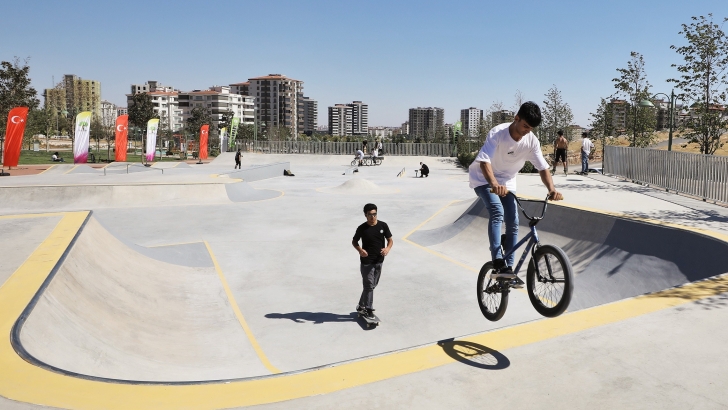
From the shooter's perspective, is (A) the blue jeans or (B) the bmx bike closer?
(B) the bmx bike

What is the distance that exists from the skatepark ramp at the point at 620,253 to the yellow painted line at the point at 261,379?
11.3ft

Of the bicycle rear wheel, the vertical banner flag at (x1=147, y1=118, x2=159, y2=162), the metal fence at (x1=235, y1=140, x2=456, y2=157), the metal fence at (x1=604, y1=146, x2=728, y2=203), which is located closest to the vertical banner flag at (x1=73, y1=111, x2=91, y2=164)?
the vertical banner flag at (x1=147, y1=118, x2=159, y2=162)

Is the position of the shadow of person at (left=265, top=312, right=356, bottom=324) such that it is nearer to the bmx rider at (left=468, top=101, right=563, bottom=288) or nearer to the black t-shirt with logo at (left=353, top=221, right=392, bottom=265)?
the black t-shirt with logo at (left=353, top=221, right=392, bottom=265)

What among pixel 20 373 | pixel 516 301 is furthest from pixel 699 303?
pixel 20 373

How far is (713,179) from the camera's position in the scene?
15078 millimetres

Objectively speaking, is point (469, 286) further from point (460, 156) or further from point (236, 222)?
point (460, 156)

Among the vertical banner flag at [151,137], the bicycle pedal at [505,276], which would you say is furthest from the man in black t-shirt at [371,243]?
the vertical banner flag at [151,137]

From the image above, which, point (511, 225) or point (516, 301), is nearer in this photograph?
point (511, 225)

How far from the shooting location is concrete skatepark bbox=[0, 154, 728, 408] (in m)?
3.74

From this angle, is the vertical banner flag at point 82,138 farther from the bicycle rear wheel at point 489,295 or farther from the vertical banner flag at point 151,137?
the bicycle rear wheel at point 489,295

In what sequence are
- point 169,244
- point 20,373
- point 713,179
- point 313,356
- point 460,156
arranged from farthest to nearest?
1. point 460,156
2. point 713,179
3. point 169,244
4. point 313,356
5. point 20,373

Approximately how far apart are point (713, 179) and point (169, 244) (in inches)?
602

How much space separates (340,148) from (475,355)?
64396 millimetres

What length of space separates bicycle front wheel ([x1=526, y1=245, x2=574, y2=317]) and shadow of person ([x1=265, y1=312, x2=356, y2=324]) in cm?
398
